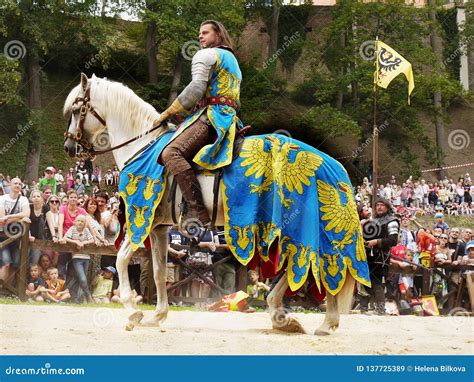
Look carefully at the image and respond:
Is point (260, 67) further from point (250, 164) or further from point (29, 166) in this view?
point (250, 164)

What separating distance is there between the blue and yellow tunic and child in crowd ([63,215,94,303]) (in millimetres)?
4543

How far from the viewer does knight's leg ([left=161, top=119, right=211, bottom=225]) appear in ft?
28.8

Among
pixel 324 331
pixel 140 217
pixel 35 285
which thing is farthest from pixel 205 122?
pixel 35 285

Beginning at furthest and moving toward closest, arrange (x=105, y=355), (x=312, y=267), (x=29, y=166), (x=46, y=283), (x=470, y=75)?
(x=470, y=75), (x=29, y=166), (x=46, y=283), (x=312, y=267), (x=105, y=355)

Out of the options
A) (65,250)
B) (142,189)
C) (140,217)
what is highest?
(142,189)

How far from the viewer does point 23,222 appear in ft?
42.7

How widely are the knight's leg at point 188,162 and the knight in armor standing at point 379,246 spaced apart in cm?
519

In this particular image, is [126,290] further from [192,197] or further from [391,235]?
[391,235]

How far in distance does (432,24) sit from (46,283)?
118 feet

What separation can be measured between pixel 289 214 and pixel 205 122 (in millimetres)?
1222

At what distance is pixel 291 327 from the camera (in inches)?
362

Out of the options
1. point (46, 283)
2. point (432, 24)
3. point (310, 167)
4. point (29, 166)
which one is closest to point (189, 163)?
point (310, 167)

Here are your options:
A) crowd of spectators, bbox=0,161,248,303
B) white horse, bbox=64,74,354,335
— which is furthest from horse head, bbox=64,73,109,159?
crowd of spectators, bbox=0,161,248,303

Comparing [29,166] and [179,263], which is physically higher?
[29,166]
